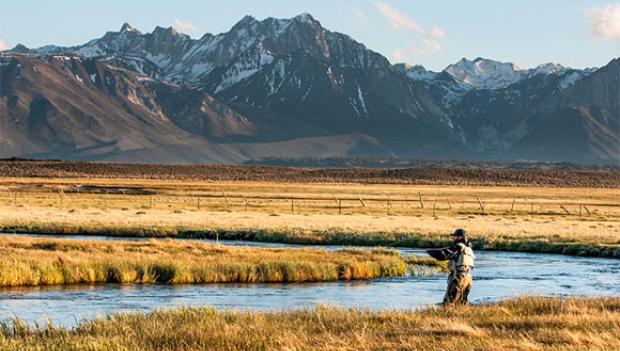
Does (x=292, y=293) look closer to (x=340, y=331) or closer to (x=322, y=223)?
(x=340, y=331)

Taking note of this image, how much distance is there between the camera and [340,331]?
22.1 meters

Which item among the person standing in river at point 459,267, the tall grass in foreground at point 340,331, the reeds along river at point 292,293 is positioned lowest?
the reeds along river at point 292,293

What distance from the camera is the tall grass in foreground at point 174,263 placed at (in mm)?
36312

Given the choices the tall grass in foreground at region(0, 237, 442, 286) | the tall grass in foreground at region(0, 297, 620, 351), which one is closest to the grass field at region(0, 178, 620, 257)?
the tall grass in foreground at region(0, 237, 442, 286)

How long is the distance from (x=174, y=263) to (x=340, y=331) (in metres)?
17.1

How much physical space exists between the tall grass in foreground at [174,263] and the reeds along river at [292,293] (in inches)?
44.3

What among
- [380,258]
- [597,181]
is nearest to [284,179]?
[597,181]

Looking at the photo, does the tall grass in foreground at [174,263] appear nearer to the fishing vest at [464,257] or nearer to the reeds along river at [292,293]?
the reeds along river at [292,293]

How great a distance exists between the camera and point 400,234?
2340 inches

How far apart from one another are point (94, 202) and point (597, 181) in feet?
400

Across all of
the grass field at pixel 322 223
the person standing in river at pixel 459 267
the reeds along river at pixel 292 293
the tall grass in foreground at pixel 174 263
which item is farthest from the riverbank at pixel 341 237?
the person standing in river at pixel 459 267

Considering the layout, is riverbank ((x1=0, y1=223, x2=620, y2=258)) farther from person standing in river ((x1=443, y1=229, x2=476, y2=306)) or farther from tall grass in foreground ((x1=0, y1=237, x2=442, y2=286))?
person standing in river ((x1=443, y1=229, x2=476, y2=306))

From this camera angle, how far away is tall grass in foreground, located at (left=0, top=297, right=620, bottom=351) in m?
20.0

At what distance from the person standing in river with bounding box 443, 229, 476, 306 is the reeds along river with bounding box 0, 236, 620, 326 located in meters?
3.98
